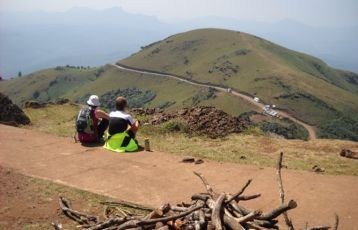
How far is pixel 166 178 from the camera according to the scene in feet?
34.4

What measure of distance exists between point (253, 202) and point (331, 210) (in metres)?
1.48

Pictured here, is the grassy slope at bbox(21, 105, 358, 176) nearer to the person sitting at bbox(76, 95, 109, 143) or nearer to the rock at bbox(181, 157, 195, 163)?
the rock at bbox(181, 157, 195, 163)

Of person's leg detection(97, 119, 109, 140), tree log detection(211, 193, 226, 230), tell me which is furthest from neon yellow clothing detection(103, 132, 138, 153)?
tree log detection(211, 193, 226, 230)

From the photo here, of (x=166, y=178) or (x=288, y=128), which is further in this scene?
(x=288, y=128)

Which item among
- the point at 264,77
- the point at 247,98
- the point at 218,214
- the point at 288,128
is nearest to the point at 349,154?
the point at 218,214

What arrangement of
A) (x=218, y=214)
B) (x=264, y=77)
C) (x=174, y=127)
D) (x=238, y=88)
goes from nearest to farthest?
(x=218, y=214) < (x=174, y=127) < (x=238, y=88) < (x=264, y=77)

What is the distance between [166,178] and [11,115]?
1006 centimetres

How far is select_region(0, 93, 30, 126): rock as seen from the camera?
17891mm

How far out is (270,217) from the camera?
21.8 ft

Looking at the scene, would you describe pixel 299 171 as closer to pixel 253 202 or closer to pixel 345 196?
pixel 345 196

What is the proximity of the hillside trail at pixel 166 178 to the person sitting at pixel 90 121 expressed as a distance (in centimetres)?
60

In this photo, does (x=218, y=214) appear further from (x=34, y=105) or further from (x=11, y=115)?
(x=34, y=105)

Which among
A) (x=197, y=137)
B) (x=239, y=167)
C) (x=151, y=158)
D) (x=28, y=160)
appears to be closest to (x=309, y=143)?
(x=197, y=137)

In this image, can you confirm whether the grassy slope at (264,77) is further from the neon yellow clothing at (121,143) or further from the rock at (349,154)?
the neon yellow clothing at (121,143)
